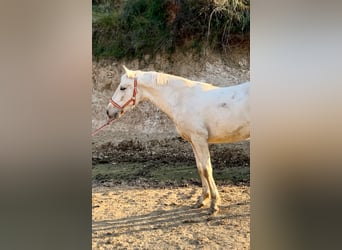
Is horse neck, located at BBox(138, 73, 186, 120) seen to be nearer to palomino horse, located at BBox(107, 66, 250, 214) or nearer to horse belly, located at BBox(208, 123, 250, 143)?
palomino horse, located at BBox(107, 66, 250, 214)

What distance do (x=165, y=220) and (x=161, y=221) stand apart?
0.08 ft

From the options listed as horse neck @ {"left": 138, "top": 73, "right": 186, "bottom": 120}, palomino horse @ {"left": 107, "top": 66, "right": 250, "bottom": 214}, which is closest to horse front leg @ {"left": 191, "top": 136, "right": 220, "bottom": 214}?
palomino horse @ {"left": 107, "top": 66, "right": 250, "bottom": 214}

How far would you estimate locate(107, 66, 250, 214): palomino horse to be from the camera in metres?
2.47

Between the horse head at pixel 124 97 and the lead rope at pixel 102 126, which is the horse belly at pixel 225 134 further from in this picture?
the lead rope at pixel 102 126

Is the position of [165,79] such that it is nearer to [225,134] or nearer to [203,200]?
[225,134]

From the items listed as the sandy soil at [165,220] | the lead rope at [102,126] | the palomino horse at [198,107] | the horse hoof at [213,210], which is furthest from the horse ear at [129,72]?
the horse hoof at [213,210]

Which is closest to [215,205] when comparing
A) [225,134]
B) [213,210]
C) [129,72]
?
[213,210]

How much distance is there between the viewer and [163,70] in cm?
250

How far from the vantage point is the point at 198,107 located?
252cm
